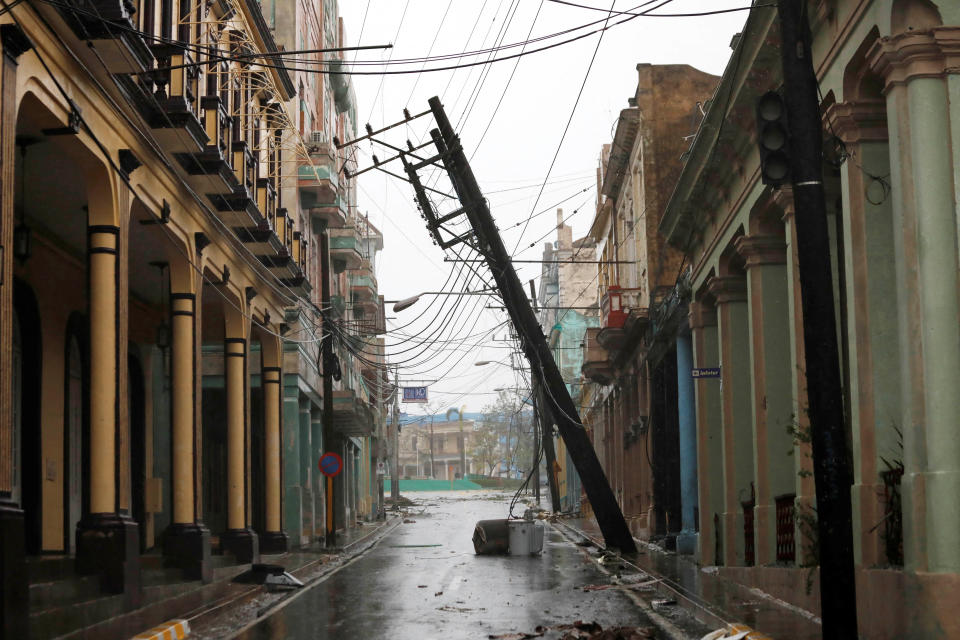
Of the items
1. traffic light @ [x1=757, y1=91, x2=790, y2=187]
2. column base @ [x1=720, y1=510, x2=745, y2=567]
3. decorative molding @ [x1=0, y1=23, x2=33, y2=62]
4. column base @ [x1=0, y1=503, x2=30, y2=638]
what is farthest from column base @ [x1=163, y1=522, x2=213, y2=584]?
traffic light @ [x1=757, y1=91, x2=790, y2=187]

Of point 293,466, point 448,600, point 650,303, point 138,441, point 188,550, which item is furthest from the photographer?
point 293,466

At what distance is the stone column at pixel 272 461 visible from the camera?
1107 inches

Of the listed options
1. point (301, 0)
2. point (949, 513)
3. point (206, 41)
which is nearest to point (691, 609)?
point (949, 513)

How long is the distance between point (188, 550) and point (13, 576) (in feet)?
28.2

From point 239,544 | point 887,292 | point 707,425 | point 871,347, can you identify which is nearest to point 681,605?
point 871,347

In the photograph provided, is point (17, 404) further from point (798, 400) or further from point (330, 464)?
point (330, 464)

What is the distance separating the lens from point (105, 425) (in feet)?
49.4

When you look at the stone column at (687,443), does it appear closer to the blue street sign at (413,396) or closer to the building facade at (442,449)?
the blue street sign at (413,396)

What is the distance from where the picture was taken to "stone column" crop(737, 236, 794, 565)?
687 inches

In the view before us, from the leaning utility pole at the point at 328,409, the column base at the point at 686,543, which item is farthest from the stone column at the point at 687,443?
the leaning utility pole at the point at 328,409

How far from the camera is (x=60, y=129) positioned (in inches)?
529

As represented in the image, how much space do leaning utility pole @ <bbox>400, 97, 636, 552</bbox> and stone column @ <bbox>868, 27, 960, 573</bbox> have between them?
14.6m

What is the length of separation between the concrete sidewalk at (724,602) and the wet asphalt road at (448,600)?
2.45 ft

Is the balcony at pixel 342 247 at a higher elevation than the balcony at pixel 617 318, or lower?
higher
